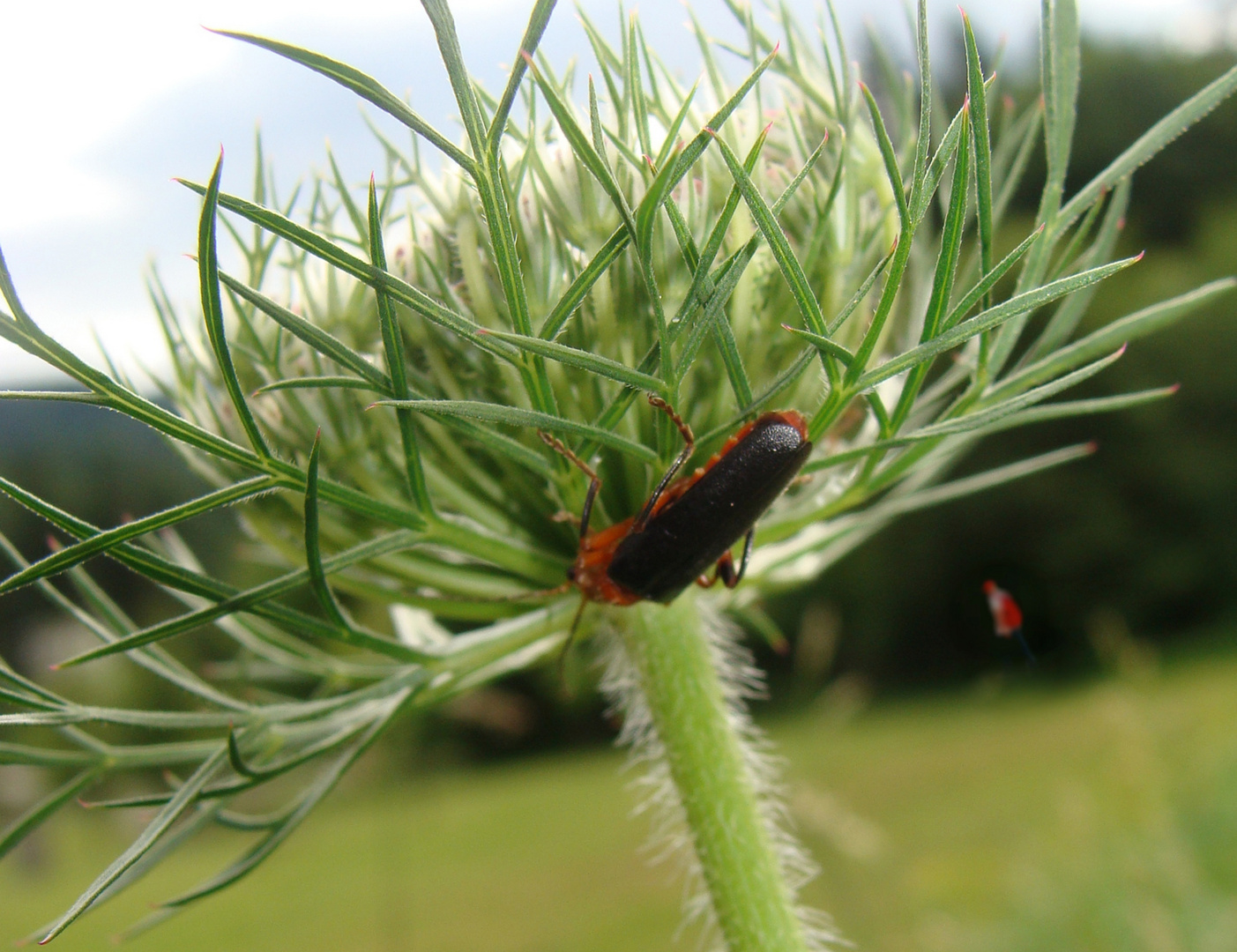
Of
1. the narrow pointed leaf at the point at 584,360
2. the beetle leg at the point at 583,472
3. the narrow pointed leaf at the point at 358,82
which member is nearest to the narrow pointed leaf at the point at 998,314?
the narrow pointed leaf at the point at 584,360

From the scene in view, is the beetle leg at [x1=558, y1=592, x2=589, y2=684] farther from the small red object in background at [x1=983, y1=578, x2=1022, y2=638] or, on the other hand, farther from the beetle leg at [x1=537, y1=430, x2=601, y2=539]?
the small red object in background at [x1=983, y1=578, x2=1022, y2=638]

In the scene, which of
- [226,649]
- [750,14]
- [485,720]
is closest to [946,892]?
[485,720]

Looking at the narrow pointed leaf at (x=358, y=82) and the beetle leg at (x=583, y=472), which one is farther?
the beetle leg at (x=583, y=472)

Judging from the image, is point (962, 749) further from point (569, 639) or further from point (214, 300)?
point (214, 300)

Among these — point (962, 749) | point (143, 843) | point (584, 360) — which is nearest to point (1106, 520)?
point (962, 749)

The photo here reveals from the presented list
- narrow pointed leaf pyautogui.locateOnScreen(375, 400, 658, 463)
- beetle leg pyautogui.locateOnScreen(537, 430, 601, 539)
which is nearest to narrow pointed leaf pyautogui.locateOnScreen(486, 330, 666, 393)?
narrow pointed leaf pyautogui.locateOnScreen(375, 400, 658, 463)

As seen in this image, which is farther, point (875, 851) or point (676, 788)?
point (875, 851)

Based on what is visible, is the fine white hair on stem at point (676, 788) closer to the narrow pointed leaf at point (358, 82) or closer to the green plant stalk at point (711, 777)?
the green plant stalk at point (711, 777)
